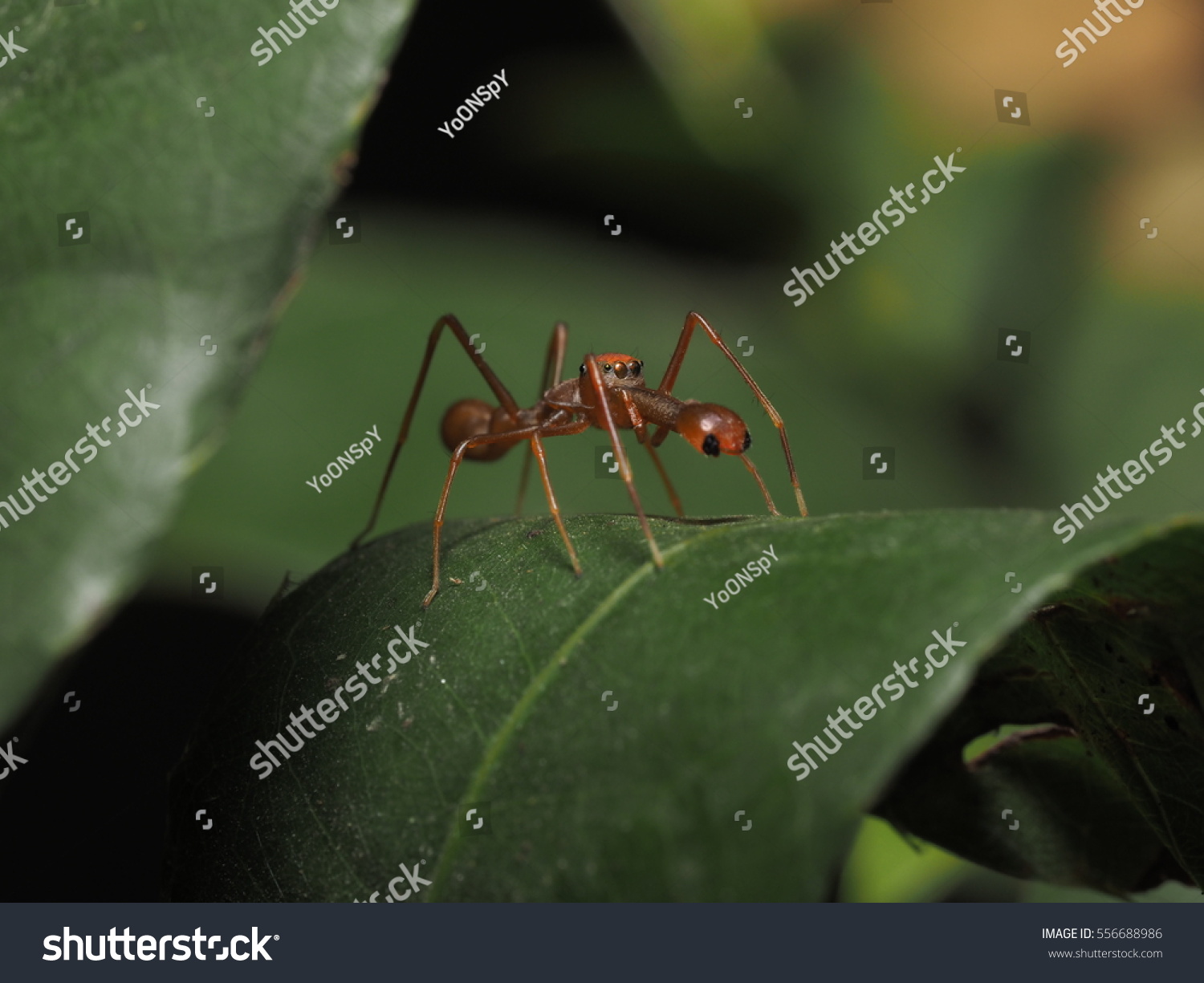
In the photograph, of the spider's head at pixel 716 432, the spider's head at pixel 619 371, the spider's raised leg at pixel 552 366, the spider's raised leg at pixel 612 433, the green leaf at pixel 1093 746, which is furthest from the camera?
the spider's raised leg at pixel 552 366

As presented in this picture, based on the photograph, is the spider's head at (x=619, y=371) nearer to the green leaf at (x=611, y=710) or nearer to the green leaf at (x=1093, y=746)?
the green leaf at (x=611, y=710)

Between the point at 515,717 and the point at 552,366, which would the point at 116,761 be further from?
the point at 515,717

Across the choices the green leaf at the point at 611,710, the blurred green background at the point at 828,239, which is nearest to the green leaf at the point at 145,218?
the green leaf at the point at 611,710

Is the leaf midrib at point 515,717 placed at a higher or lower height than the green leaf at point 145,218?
lower

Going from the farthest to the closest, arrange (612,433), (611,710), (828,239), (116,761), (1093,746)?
(828,239) → (116,761) → (612,433) → (1093,746) → (611,710)

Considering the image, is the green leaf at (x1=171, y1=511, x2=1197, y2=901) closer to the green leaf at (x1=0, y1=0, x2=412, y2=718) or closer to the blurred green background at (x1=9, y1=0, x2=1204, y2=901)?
the green leaf at (x1=0, y1=0, x2=412, y2=718)

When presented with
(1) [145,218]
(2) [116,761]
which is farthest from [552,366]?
(1) [145,218]

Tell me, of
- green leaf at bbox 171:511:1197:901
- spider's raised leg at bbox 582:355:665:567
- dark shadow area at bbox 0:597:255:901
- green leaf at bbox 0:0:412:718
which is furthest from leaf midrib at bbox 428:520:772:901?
dark shadow area at bbox 0:597:255:901

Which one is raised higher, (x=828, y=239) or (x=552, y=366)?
(x=552, y=366)
